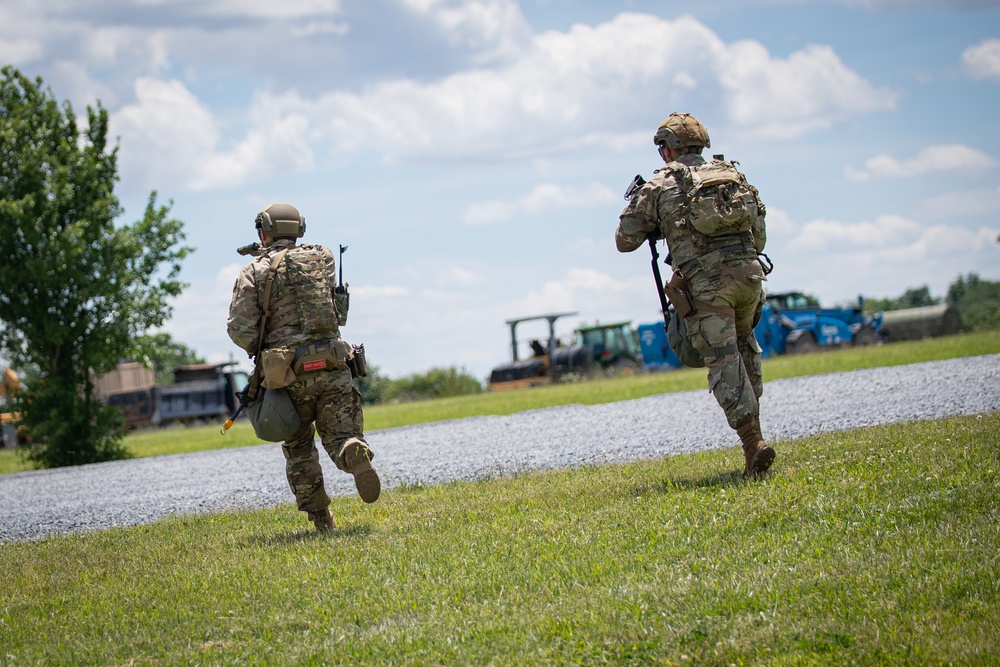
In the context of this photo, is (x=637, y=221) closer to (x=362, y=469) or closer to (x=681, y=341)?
(x=681, y=341)

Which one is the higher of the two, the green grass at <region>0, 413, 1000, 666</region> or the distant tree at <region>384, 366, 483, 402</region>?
the distant tree at <region>384, 366, 483, 402</region>

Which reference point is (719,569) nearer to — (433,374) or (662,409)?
(662,409)

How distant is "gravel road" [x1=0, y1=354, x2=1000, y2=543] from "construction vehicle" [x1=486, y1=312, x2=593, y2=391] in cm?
2110

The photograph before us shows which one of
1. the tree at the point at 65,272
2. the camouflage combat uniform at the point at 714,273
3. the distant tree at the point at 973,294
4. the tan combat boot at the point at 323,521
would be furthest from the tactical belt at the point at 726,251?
the distant tree at the point at 973,294

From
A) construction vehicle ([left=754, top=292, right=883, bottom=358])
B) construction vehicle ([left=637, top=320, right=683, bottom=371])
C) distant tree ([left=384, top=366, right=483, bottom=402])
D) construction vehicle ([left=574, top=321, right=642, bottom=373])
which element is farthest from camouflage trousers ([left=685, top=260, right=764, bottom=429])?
distant tree ([left=384, top=366, right=483, bottom=402])

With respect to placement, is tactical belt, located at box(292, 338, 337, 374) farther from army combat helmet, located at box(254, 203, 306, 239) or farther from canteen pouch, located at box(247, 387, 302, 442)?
army combat helmet, located at box(254, 203, 306, 239)

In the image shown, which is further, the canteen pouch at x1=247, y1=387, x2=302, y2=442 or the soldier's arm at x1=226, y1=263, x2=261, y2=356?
the soldier's arm at x1=226, y1=263, x2=261, y2=356

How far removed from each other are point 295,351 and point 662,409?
7702mm

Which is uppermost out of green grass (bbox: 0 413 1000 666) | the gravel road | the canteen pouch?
the canteen pouch

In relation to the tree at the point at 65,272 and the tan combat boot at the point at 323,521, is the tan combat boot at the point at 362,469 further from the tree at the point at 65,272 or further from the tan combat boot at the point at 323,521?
the tree at the point at 65,272

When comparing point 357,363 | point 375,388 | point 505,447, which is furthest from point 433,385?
point 357,363

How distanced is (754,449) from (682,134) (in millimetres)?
2221

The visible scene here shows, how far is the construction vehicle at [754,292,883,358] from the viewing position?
34.4m

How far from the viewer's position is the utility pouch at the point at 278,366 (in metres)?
7.09
